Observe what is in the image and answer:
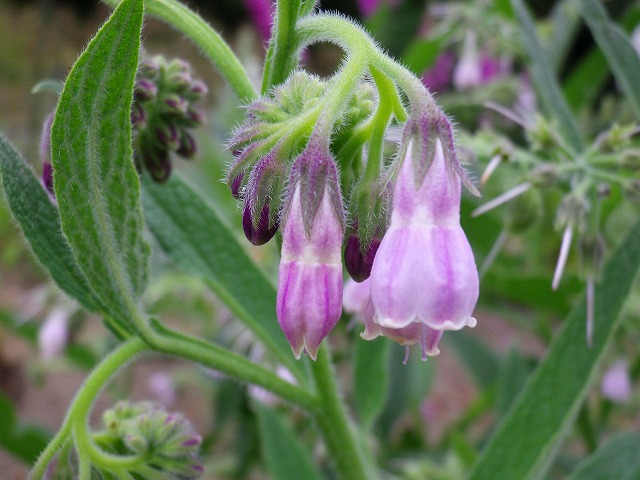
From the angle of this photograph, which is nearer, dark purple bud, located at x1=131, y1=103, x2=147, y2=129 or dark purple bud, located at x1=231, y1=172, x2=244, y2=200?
dark purple bud, located at x1=231, y1=172, x2=244, y2=200

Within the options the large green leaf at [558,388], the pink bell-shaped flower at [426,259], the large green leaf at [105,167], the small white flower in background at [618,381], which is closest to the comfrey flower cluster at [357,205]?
the pink bell-shaped flower at [426,259]

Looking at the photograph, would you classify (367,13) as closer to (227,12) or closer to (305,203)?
(305,203)

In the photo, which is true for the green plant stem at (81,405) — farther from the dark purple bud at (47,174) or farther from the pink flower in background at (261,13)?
the pink flower in background at (261,13)

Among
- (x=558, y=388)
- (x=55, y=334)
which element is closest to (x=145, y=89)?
(x=558, y=388)

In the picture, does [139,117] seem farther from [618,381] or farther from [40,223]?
[618,381]

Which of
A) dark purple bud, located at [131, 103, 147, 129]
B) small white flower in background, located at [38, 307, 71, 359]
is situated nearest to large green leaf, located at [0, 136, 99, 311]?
dark purple bud, located at [131, 103, 147, 129]

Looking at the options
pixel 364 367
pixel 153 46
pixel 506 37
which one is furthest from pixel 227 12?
pixel 364 367

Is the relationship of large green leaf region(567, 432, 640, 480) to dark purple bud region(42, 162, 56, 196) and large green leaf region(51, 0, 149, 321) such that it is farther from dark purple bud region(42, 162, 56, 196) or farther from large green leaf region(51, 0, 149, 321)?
dark purple bud region(42, 162, 56, 196)
